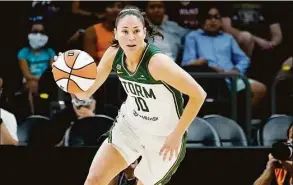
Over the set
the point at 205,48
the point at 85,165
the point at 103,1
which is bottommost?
the point at 85,165

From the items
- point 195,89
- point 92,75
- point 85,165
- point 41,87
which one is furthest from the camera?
point 41,87

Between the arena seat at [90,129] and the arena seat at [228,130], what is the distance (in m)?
1.16

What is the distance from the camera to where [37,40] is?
865 centimetres

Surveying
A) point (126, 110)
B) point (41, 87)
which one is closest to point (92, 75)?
point (126, 110)

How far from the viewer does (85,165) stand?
6.68 meters

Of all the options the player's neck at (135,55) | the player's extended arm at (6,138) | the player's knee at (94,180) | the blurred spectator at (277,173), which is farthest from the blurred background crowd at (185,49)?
the player's knee at (94,180)

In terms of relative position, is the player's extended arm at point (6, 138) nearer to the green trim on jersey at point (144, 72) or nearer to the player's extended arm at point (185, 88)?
the green trim on jersey at point (144, 72)

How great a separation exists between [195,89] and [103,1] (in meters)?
4.20

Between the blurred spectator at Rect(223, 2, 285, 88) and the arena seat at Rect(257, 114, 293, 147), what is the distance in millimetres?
1367

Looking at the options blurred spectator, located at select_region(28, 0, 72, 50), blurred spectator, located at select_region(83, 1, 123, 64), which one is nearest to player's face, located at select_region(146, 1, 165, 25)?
blurred spectator, located at select_region(83, 1, 123, 64)

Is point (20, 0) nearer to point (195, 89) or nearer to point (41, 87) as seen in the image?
point (41, 87)

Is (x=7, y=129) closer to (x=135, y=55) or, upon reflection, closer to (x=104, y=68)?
(x=104, y=68)

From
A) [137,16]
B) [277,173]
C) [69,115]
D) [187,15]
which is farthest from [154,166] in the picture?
[187,15]

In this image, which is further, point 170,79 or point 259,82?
point 259,82
